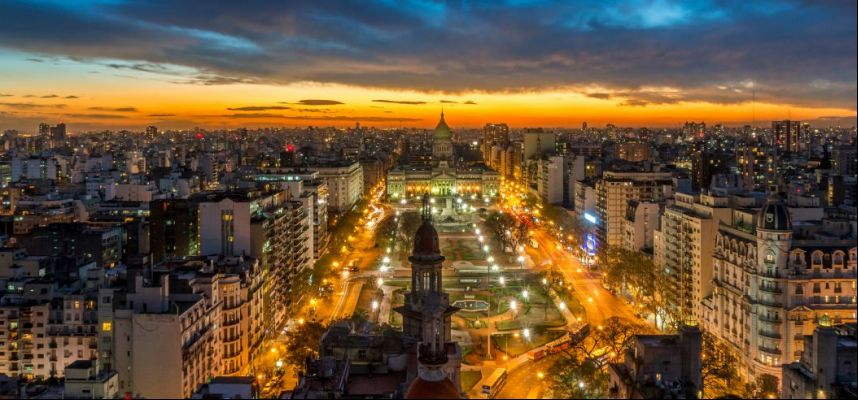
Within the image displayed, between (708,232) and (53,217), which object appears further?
(53,217)

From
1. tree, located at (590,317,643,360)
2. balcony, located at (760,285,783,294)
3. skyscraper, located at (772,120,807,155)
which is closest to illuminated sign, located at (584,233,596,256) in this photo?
tree, located at (590,317,643,360)

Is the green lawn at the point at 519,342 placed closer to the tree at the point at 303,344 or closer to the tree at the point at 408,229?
the tree at the point at 303,344

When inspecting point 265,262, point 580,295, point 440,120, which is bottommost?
point 580,295

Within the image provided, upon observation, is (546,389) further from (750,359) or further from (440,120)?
(440,120)

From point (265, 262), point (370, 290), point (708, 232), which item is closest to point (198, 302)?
point (265, 262)

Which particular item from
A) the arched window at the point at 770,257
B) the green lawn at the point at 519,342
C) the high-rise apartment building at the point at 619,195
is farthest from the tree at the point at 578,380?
the high-rise apartment building at the point at 619,195

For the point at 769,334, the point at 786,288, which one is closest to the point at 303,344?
the point at 769,334
